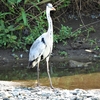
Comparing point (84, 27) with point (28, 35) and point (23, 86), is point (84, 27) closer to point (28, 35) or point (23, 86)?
point (28, 35)

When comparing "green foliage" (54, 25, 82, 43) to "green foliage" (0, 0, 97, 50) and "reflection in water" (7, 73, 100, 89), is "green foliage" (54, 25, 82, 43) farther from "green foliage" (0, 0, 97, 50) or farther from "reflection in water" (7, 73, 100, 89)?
"reflection in water" (7, 73, 100, 89)

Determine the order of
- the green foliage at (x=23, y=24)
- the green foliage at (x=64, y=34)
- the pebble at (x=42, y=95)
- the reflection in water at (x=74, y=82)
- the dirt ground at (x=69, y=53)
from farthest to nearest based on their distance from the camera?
the green foliage at (x=64, y=34)
the green foliage at (x=23, y=24)
the dirt ground at (x=69, y=53)
the reflection in water at (x=74, y=82)
the pebble at (x=42, y=95)

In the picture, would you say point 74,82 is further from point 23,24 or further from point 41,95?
point 23,24

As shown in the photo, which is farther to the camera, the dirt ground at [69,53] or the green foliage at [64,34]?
the green foliage at [64,34]

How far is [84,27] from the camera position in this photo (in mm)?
11555

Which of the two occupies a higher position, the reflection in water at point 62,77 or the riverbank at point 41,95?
the reflection in water at point 62,77

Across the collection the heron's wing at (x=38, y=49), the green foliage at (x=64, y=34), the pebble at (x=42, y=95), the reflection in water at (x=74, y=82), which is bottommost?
the pebble at (x=42, y=95)

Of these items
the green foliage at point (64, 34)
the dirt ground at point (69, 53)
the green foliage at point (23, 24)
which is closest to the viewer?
the dirt ground at point (69, 53)

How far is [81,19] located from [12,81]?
13.9ft

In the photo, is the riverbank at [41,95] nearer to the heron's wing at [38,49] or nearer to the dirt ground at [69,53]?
the heron's wing at [38,49]

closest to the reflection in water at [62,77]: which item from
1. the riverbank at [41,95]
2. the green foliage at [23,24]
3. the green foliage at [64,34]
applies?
the riverbank at [41,95]

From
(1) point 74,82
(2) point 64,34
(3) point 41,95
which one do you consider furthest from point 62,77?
(2) point 64,34

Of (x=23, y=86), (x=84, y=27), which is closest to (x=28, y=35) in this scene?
(x=84, y=27)

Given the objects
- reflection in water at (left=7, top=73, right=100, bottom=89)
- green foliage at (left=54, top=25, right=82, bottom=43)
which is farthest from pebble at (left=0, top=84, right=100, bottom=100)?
green foliage at (left=54, top=25, right=82, bottom=43)
